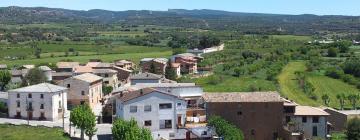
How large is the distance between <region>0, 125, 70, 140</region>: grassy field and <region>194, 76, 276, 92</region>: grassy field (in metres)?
24.6

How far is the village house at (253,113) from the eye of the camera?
48000mm

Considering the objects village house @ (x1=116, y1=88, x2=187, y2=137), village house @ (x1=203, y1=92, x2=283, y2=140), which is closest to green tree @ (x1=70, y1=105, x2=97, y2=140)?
village house @ (x1=116, y1=88, x2=187, y2=137)

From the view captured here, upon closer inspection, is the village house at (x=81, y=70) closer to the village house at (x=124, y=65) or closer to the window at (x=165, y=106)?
the village house at (x=124, y=65)

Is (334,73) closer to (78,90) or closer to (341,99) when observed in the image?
(341,99)

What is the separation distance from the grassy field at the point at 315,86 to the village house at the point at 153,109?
24380 mm

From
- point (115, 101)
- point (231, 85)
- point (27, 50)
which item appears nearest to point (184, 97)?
point (115, 101)

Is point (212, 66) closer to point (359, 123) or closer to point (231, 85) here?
point (231, 85)

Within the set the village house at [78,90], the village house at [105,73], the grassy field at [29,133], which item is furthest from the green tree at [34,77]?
the grassy field at [29,133]

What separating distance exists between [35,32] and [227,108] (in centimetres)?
14949

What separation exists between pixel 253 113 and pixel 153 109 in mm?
7653

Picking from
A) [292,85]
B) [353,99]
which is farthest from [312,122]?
[292,85]

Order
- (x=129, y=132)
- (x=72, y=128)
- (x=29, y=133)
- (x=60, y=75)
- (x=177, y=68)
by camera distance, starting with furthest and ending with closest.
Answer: (x=177, y=68) → (x=60, y=75) → (x=72, y=128) → (x=29, y=133) → (x=129, y=132)

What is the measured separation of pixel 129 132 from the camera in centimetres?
4075

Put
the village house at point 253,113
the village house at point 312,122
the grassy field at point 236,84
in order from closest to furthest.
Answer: the village house at point 253,113 < the village house at point 312,122 < the grassy field at point 236,84
